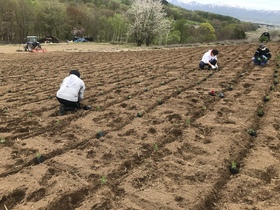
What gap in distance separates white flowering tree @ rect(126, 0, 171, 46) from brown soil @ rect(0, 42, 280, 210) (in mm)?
31794

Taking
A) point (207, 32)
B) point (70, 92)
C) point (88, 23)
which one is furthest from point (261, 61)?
point (207, 32)

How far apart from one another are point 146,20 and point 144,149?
36726 mm

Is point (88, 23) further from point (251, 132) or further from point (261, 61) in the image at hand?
point (251, 132)

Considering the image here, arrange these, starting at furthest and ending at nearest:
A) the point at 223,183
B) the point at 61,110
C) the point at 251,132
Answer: the point at 61,110 < the point at 251,132 < the point at 223,183

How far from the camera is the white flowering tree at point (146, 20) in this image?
39.3 meters

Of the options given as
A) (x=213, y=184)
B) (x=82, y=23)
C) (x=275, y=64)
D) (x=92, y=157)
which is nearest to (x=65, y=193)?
(x=92, y=157)

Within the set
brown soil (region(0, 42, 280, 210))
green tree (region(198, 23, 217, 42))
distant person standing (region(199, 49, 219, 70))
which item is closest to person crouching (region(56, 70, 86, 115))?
brown soil (region(0, 42, 280, 210))

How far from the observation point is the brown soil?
4.06 meters

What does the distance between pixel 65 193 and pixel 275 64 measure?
12548mm

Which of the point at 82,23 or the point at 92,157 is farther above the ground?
the point at 82,23

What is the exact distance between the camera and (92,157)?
205 inches

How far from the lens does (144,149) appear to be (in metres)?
5.48

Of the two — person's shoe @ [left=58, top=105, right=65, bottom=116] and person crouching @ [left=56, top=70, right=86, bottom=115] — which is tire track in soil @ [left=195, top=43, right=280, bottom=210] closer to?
person crouching @ [left=56, top=70, right=86, bottom=115]

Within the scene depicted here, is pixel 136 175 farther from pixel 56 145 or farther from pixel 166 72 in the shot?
pixel 166 72
